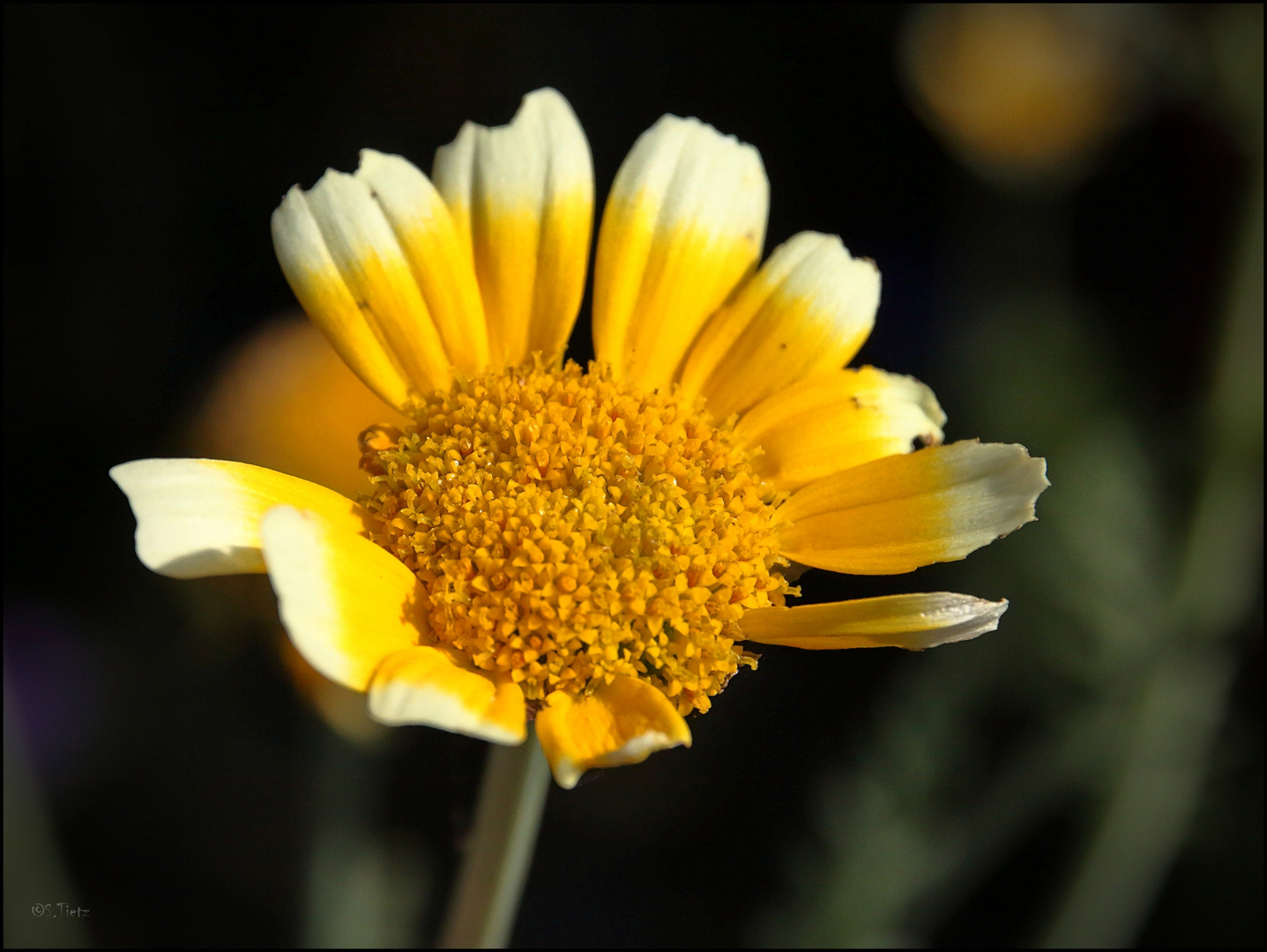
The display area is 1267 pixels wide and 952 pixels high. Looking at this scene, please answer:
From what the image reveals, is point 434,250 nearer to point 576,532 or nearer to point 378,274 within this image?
point 378,274

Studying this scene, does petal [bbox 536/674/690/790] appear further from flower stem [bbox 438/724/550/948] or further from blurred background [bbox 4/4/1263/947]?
blurred background [bbox 4/4/1263/947]

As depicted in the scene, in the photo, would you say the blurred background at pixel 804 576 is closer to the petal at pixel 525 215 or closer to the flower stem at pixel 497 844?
the flower stem at pixel 497 844

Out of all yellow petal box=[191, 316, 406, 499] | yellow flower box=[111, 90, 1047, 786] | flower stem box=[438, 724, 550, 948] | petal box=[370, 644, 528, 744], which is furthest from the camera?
yellow petal box=[191, 316, 406, 499]

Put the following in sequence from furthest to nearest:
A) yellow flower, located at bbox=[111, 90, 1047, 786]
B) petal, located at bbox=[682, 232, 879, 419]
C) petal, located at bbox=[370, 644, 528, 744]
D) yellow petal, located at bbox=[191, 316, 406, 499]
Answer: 1. yellow petal, located at bbox=[191, 316, 406, 499]
2. petal, located at bbox=[682, 232, 879, 419]
3. yellow flower, located at bbox=[111, 90, 1047, 786]
4. petal, located at bbox=[370, 644, 528, 744]

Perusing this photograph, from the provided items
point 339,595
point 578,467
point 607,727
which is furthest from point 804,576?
point 339,595

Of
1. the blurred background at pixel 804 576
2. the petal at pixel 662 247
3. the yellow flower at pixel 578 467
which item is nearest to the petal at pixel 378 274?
the yellow flower at pixel 578 467

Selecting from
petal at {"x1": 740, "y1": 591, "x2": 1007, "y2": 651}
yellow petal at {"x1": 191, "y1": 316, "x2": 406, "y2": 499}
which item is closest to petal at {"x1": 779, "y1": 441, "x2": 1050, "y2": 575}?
petal at {"x1": 740, "y1": 591, "x2": 1007, "y2": 651}

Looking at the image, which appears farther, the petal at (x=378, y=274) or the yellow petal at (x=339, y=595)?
the petal at (x=378, y=274)
